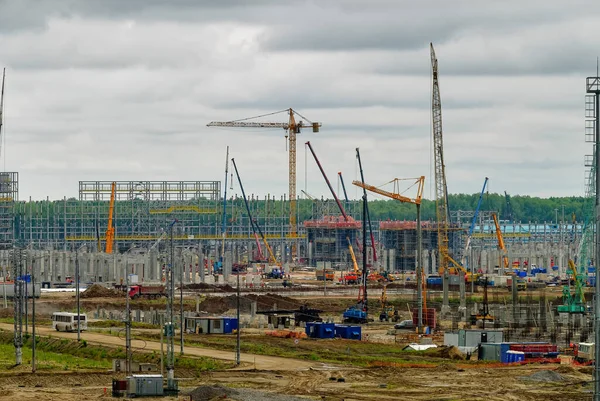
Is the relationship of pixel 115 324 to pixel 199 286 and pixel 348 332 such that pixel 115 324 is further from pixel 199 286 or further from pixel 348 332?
pixel 199 286

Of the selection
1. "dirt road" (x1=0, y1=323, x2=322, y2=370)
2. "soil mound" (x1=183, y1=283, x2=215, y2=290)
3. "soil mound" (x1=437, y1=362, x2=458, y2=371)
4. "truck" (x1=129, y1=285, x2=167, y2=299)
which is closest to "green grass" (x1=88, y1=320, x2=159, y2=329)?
"dirt road" (x1=0, y1=323, x2=322, y2=370)

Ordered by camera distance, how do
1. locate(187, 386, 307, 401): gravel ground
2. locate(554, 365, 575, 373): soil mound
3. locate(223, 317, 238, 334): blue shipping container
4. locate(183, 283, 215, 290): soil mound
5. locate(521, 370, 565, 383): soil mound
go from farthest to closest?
1. locate(183, 283, 215, 290): soil mound
2. locate(223, 317, 238, 334): blue shipping container
3. locate(554, 365, 575, 373): soil mound
4. locate(521, 370, 565, 383): soil mound
5. locate(187, 386, 307, 401): gravel ground

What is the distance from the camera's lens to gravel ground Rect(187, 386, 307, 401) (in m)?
58.7

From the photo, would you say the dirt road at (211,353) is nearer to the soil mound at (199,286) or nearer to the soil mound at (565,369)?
the soil mound at (565,369)

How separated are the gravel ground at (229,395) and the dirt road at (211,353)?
11.1 m

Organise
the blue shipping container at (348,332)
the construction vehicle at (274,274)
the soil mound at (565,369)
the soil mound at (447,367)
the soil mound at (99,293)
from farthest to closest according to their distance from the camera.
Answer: the construction vehicle at (274,274), the soil mound at (99,293), the blue shipping container at (348,332), the soil mound at (447,367), the soil mound at (565,369)

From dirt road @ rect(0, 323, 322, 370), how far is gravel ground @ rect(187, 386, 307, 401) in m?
11.1

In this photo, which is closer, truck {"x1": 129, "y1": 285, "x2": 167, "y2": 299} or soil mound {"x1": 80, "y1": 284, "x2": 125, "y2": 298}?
truck {"x1": 129, "y1": 285, "x2": 167, "y2": 299}

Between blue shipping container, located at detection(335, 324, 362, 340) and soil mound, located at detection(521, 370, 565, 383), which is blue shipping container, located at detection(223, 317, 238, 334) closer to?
blue shipping container, located at detection(335, 324, 362, 340)

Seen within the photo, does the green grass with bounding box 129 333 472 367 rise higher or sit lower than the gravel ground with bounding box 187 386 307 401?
higher

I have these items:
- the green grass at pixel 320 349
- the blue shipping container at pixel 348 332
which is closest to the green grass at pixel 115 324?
the green grass at pixel 320 349

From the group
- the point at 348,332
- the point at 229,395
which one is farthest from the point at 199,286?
the point at 229,395

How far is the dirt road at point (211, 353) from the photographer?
73.0 m

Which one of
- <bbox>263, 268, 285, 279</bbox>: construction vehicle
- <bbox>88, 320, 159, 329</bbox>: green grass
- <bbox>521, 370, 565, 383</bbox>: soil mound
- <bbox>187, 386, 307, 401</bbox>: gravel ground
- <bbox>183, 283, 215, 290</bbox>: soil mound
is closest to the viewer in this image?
<bbox>187, 386, 307, 401</bbox>: gravel ground
